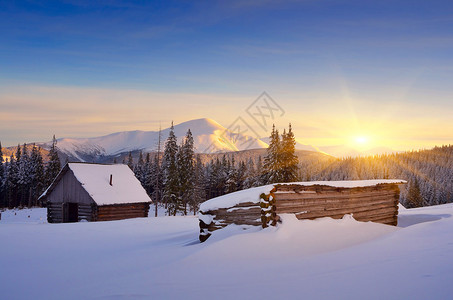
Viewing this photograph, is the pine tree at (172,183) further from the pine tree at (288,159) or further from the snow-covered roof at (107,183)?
the pine tree at (288,159)

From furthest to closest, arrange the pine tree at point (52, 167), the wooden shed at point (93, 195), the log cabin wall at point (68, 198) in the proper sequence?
the pine tree at point (52, 167), the log cabin wall at point (68, 198), the wooden shed at point (93, 195)

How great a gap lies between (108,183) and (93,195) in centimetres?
256

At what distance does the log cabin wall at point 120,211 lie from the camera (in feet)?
86.1

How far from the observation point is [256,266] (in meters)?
7.72

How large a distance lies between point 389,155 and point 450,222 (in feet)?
555

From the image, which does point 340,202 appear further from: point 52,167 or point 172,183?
point 52,167

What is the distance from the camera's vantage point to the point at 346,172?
138000mm

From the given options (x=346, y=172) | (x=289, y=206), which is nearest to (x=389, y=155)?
(x=346, y=172)

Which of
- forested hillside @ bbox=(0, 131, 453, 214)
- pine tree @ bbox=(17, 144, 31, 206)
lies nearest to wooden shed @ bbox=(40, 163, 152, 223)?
forested hillside @ bbox=(0, 131, 453, 214)

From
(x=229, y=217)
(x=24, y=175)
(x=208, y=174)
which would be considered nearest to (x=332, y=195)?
(x=229, y=217)

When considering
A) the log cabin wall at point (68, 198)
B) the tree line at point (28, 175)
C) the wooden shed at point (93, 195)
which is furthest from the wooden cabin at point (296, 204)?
the tree line at point (28, 175)

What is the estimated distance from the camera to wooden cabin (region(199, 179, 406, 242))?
11.1 m

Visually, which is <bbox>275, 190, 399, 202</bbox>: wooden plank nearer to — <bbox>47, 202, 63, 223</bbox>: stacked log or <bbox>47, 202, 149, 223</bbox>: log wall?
<bbox>47, 202, 149, 223</bbox>: log wall

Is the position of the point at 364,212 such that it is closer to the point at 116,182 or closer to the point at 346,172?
the point at 116,182
